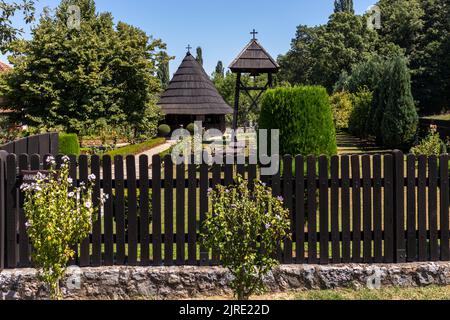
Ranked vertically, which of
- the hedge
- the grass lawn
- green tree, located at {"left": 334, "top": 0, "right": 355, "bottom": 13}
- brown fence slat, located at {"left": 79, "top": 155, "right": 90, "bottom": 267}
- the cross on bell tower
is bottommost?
the grass lawn

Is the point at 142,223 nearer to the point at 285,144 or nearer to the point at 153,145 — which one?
the point at 285,144

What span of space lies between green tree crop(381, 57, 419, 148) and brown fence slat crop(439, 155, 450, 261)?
685 inches

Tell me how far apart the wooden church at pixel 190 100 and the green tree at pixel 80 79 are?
8296mm

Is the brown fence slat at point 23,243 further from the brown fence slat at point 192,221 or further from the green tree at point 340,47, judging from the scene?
the green tree at point 340,47

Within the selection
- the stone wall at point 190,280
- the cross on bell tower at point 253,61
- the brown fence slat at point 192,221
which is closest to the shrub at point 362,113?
the cross on bell tower at point 253,61

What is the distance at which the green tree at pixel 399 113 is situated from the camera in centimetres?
2156

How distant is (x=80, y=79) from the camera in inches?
923

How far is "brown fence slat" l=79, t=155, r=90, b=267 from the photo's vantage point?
193 inches

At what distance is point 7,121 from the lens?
80.0 feet

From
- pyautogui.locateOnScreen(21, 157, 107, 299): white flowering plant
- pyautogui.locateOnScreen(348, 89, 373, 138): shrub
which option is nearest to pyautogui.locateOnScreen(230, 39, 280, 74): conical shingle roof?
pyautogui.locateOnScreen(348, 89, 373, 138): shrub

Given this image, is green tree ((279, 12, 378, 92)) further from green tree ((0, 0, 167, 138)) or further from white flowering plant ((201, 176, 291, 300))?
white flowering plant ((201, 176, 291, 300))

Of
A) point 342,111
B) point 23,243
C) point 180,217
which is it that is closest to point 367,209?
point 180,217

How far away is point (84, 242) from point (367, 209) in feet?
10.4
